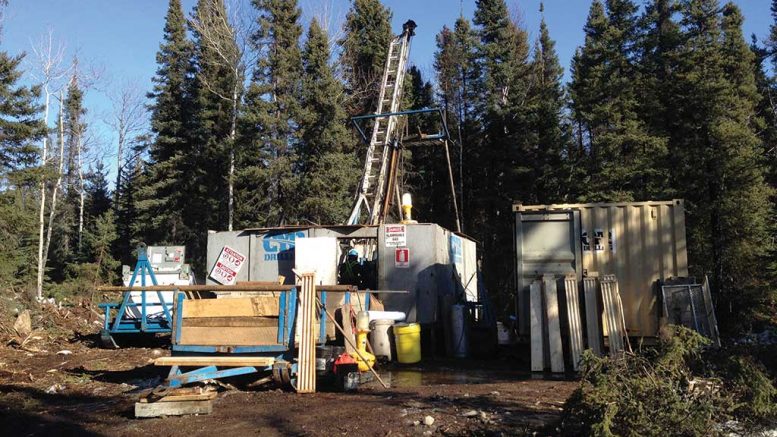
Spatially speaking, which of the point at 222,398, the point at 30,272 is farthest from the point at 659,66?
the point at 30,272

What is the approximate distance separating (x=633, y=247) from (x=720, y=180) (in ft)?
44.2

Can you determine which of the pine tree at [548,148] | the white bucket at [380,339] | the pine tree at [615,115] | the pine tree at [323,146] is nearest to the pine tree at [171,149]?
the pine tree at [323,146]

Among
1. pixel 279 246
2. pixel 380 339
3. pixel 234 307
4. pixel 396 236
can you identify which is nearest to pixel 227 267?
pixel 279 246

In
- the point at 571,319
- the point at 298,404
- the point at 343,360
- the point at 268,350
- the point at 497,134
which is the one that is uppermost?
the point at 497,134

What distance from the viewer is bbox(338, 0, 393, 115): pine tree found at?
32875mm

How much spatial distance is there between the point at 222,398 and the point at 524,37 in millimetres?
36030

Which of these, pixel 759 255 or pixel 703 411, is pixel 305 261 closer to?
pixel 703 411

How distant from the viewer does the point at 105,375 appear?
34.0 feet

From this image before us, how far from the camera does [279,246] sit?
14758 millimetres

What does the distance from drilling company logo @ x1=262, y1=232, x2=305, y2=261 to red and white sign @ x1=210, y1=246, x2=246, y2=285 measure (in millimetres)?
659

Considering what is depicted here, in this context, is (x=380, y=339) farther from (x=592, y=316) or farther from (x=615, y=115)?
(x=615, y=115)

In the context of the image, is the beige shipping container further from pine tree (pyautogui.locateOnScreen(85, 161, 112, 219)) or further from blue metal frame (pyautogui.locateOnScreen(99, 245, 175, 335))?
pine tree (pyautogui.locateOnScreen(85, 161, 112, 219))

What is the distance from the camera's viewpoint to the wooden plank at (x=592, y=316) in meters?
9.62

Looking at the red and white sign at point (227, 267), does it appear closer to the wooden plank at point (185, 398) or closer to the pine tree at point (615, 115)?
the wooden plank at point (185, 398)
